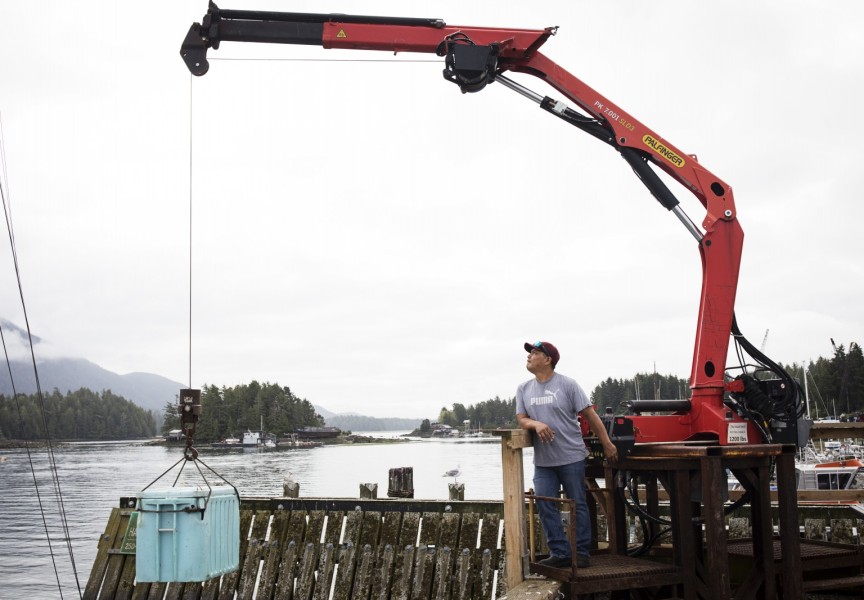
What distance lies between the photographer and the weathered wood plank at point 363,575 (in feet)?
34.7

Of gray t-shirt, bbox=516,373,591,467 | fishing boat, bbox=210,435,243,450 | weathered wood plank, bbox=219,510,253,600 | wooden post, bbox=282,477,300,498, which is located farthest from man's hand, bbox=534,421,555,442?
fishing boat, bbox=210,435,243,450

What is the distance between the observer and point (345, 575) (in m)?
10.7

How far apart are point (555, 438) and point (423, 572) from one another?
150 inches

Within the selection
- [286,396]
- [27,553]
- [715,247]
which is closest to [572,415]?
[715,247]

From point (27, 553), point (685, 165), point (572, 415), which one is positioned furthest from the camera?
point (27, 553)

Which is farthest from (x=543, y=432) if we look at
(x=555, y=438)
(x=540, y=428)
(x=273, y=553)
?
(x=273, y=553)

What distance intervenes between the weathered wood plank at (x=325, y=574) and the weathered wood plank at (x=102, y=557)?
2889mm

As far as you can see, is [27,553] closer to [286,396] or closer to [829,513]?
[829,513]

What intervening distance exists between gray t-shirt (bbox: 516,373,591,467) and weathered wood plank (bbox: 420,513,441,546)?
11.6 feet

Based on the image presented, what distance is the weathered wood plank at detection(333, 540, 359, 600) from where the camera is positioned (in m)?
10.7

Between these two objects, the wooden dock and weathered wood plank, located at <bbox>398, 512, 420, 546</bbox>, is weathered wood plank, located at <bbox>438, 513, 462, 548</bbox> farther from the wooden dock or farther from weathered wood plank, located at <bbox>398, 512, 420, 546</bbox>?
weathered wood plank, located at <bbox>398, 512, 420, 546</bbox>

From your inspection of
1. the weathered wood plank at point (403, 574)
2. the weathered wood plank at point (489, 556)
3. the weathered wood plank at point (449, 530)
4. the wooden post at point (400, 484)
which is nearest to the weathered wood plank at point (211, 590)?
the weathered wood plank at point (403, 574)

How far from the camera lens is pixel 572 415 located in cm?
761

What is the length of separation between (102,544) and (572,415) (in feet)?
24.4
